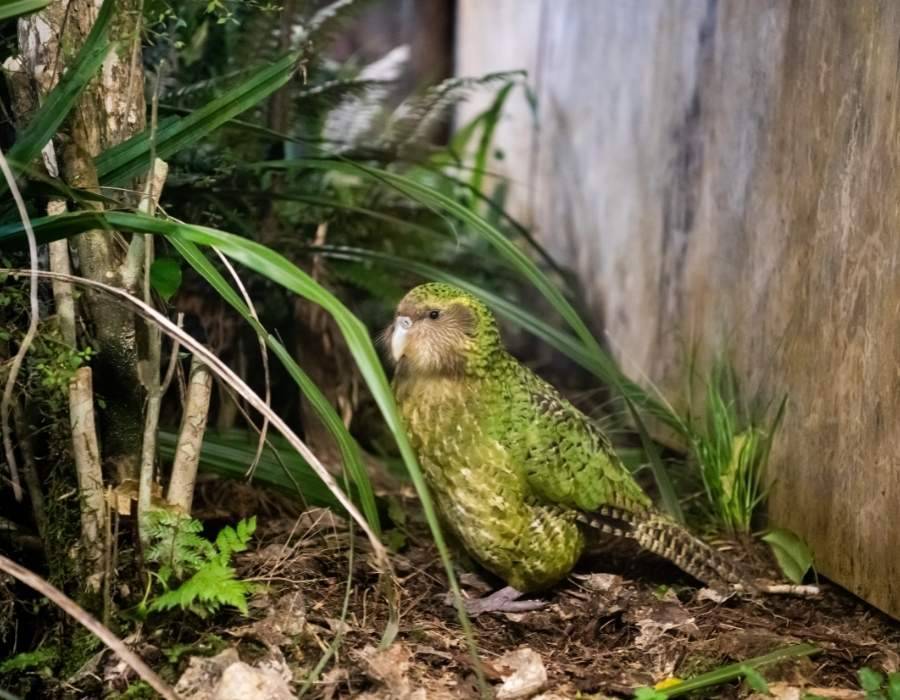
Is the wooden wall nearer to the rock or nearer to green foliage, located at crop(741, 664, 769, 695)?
green foliage, located at crop(741, 664, 769, 695)

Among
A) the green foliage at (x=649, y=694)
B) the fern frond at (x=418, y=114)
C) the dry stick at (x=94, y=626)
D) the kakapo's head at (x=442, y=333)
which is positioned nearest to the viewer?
the dry stick at (x=94, y=626)

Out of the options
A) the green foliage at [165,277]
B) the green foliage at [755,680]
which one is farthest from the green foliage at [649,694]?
the green foliage at [165,277]

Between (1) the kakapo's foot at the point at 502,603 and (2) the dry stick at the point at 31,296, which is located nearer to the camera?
(2) the dry stick at the point at 31,296

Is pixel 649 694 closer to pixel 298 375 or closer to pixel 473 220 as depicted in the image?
pixel 298 375

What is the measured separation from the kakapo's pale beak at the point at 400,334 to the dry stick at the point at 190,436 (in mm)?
549

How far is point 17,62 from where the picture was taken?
7.68 feet

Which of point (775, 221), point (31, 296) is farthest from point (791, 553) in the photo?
point (31, 296)

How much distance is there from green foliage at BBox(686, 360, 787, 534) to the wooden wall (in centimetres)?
7

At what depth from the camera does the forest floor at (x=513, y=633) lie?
2.24 meters

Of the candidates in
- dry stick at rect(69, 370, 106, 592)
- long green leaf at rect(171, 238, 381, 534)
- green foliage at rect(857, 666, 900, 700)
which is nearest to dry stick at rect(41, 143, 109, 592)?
dry stick at rect(69, 370, 106, 592)

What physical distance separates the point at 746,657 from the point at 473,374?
0.97 m

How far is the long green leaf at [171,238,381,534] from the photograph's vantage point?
2035 millimetres

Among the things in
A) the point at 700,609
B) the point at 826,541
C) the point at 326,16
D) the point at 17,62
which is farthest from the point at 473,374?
the point at 326,16

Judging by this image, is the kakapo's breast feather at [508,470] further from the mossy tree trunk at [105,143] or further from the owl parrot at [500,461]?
the mossy tree trunk at [105,143]
